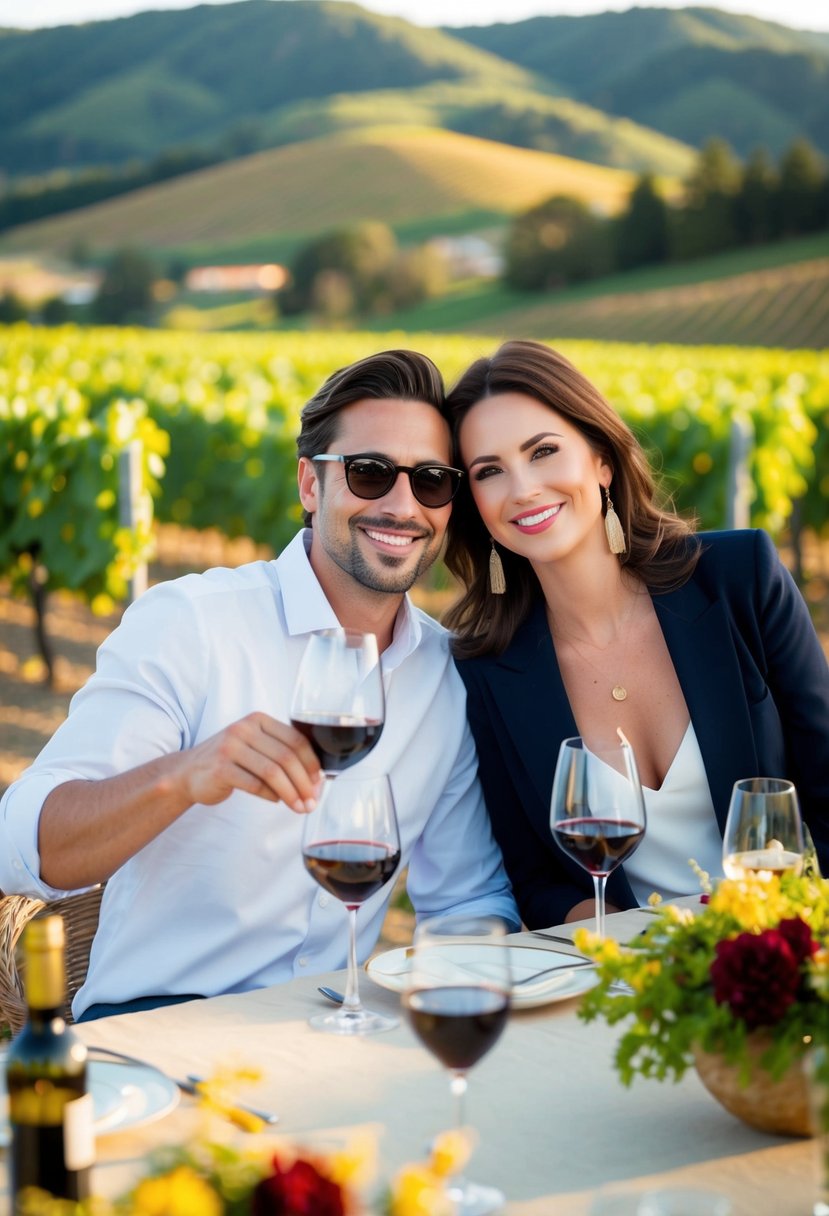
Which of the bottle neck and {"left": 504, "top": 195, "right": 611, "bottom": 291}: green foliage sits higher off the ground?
{"left": 504, "top": 195, "right": 611, "bottom": 291}: green foliage

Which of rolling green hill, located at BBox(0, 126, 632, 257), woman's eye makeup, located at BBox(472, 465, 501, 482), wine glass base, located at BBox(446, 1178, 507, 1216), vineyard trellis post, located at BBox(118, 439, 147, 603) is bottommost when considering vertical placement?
wine glass base, located at BBox(446, 1178, 507, 1216)

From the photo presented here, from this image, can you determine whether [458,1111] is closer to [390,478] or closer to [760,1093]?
[760,1093]

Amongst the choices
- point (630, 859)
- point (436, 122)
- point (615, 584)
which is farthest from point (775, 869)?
point (436, 122)

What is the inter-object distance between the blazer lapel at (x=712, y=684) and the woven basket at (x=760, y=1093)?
1.22m

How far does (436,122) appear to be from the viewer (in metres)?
114

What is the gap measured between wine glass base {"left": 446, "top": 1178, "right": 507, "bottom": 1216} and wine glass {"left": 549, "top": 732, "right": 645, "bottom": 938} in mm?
614

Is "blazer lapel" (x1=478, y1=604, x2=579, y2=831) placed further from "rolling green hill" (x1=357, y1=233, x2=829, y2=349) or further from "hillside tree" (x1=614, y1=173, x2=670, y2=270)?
"hillside tree" (x1=614, y1=173, x2=670, y2=270)

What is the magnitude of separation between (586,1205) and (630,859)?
1.38m

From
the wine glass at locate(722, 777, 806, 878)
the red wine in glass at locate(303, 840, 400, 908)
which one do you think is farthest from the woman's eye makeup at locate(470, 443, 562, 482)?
the red wine in glass at locate(303, 840, 400, 908)

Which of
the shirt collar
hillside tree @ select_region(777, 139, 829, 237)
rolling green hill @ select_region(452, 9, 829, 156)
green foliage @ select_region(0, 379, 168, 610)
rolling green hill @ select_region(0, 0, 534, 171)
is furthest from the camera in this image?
rolling green hill @ select_region(0, 0, 534, 171)

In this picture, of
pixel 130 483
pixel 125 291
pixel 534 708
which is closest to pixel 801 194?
pixel 125 291

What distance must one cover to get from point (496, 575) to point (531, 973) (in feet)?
3.83

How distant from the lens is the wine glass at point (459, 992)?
1.36 meters

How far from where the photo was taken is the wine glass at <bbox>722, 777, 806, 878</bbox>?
1887 mm
